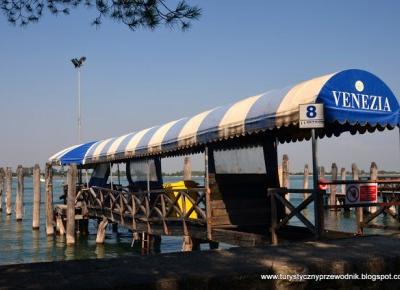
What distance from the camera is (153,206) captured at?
13289 mm

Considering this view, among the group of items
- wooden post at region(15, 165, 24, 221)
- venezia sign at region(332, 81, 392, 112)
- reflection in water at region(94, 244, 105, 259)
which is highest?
venezia sign at region(332, 81, 392, 112)

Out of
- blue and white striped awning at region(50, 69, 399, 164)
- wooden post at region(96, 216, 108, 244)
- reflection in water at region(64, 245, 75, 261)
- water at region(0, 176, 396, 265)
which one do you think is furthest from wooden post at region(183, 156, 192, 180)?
blue and white striped awning at region(50, 69, 399, 164)

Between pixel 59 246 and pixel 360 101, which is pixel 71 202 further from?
pixel 360 101

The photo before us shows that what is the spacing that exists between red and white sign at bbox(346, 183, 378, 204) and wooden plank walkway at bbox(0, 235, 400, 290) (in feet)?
10.6

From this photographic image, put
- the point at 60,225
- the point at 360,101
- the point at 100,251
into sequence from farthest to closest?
the point at 60,225
the point at 100,251
the point at 360,101

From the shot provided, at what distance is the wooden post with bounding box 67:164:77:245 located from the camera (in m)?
18.7

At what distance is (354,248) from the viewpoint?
5340 millimetres

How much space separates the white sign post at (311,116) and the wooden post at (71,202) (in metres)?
13.0

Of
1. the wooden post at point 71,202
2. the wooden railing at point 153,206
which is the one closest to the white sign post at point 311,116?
the wooden railing at point 153,206

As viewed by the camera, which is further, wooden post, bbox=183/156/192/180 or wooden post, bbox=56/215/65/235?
wooden post, bbox=56/215/65/235

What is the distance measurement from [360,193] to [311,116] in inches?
81.1

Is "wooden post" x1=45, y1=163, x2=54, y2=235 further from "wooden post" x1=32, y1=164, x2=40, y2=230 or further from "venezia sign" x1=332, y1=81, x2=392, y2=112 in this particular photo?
"venezia sign" x1=332, y1=81, x2=392, y2=112

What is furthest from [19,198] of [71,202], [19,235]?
[71,202]

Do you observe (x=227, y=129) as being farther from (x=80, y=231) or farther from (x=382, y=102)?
(x=80, y=231)
